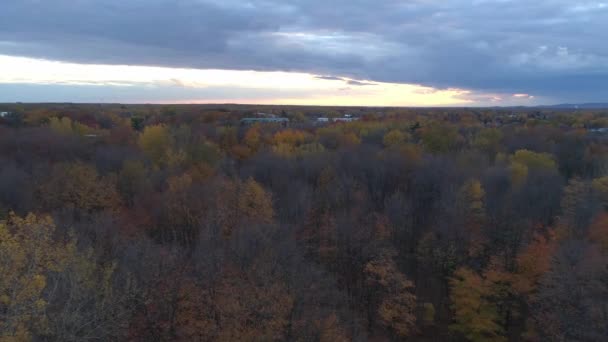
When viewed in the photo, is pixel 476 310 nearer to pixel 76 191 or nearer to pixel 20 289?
pixel 20 289

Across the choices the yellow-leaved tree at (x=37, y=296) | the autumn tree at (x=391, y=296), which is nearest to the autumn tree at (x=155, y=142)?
the autumn tree at (x=391, y=296)

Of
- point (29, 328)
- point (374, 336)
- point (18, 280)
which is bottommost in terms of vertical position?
point (374, 336)

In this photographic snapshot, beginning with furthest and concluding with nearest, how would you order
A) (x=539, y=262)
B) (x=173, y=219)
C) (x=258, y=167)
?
1. (x=258, y=167)
2. (x=173, y=219)
3. (x=539, y=262)

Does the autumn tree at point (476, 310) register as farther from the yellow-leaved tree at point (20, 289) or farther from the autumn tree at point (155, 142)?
the autumn tree at point (155, 142)

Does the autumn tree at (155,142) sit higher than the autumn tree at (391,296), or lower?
higher

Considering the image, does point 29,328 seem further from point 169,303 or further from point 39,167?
point 39,167

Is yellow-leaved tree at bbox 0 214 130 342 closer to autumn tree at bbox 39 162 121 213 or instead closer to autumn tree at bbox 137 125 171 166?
autumn tree at bbox 39 162 121 213

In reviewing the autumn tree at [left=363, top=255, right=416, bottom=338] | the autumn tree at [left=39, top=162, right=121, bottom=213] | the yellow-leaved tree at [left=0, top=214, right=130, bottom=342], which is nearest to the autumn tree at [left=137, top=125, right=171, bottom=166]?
the autumn tree at [left=39, top=162, right=121, bottom=213]

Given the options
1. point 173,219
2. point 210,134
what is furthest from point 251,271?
point 210,134
